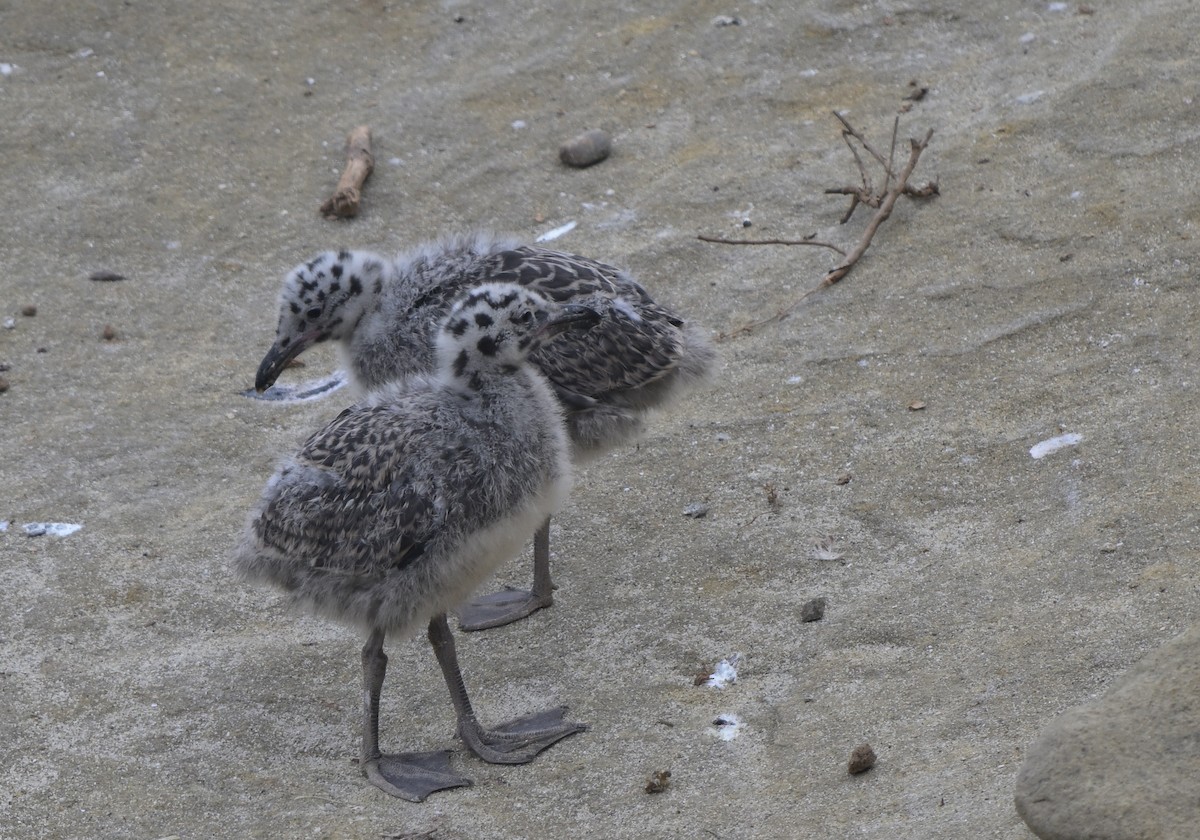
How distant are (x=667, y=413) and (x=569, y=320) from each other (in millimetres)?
1805

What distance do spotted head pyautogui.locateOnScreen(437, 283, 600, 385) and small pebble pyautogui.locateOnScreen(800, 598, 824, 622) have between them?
4.26ft

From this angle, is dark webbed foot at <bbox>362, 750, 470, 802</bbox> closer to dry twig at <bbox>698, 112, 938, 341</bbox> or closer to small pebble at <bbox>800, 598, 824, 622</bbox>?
small pebble at <bbox>800, 598, 824, 622</bbox>

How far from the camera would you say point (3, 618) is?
17.2 feet

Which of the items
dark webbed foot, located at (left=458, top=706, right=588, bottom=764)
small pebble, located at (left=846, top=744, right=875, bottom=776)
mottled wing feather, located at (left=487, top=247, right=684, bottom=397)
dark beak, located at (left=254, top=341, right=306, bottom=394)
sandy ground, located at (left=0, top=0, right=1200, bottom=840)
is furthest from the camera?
dark beak, located at (left=254, top=341, right=306, bottom=394)

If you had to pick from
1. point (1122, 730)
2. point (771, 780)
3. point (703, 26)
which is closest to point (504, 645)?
point (771, 780)

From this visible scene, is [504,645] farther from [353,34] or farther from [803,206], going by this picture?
[353,34]

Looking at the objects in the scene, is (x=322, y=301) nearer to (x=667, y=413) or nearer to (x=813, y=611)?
(x=667, y=413)

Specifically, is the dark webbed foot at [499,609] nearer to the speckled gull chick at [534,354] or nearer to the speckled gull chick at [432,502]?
the speckled gull chick at [534,354]

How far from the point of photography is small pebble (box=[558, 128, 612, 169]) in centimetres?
823

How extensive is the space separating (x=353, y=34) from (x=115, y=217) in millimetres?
2483

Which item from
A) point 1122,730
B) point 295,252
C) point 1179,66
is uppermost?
point 1122,730

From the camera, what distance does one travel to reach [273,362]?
5352 mm

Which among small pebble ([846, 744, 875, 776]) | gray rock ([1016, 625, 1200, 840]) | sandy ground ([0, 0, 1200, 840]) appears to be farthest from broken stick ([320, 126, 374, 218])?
gray rock ([1016, 625, 1200, 840])

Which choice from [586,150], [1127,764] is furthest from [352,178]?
[1127,764]
